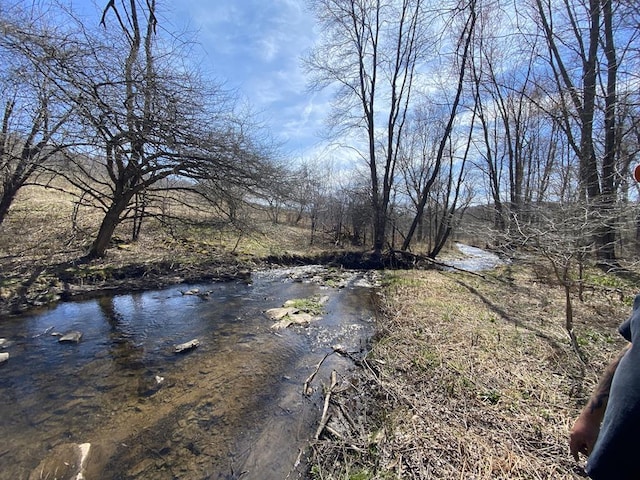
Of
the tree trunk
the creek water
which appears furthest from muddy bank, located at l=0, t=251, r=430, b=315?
the tree trunk

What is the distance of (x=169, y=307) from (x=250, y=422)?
15.2 ft

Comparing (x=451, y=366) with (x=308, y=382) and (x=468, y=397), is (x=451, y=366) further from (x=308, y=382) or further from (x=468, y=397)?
(x=308, y=382)

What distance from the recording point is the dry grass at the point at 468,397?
2.43 meters

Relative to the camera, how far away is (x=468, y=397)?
10.7ft

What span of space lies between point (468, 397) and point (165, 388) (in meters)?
3.60

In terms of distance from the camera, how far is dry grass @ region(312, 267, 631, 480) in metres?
2.43

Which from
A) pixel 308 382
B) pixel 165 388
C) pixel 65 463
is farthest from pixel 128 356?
pixel 308 382

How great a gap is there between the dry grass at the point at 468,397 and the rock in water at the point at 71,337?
447 centimetres

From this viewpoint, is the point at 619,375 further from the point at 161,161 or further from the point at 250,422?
the point at 161,161

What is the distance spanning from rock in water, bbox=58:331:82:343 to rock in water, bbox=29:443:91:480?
106 inches

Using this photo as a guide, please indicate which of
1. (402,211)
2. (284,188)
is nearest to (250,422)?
(284,188)

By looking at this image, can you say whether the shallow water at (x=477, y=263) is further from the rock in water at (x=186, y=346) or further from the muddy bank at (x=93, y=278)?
the rock in water at (x=186, y=346)

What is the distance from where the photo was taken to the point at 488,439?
2.60 meters

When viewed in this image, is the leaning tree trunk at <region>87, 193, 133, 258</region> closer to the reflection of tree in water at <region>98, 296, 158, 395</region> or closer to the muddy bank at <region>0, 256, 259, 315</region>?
the muddy bank at <region>0, 256, 259, 315</region>
